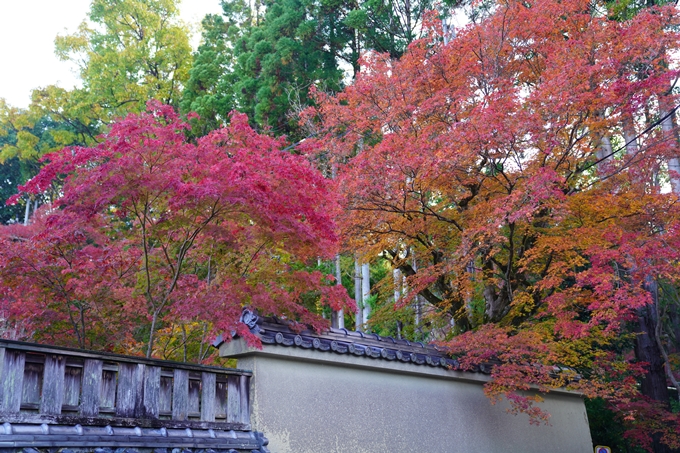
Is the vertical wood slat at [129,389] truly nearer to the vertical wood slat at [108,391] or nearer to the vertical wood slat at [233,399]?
the vertical wood slat at [108,391]

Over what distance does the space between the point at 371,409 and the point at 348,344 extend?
114cm

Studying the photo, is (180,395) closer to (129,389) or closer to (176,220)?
(129,389)

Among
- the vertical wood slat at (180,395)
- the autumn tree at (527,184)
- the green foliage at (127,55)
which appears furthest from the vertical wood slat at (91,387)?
the green foliage at (127,55)

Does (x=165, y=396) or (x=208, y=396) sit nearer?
Answer: (x=165, y=396)

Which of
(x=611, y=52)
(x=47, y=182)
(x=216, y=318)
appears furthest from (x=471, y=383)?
(x=47, y=182)

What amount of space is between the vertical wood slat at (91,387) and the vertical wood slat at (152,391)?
52 centimetres

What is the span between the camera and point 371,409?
859cm

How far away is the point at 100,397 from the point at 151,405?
23.1 inches

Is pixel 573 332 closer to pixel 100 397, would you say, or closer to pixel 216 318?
pixel 216 318

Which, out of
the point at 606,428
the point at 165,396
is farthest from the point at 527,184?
the point at 606,428

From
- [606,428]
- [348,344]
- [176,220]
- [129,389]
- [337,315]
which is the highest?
[337,315]

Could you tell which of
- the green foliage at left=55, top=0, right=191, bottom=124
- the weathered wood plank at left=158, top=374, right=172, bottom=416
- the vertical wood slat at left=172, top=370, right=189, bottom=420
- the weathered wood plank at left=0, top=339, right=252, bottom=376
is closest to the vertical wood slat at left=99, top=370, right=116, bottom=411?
the weathered wood plank at left=0, top=339, right=252, bottom=376

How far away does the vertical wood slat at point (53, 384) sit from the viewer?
5310 mm

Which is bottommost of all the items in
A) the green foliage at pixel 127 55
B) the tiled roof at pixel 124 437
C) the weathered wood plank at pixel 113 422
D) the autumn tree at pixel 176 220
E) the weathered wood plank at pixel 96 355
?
the tiled roof at pixel 124 437
